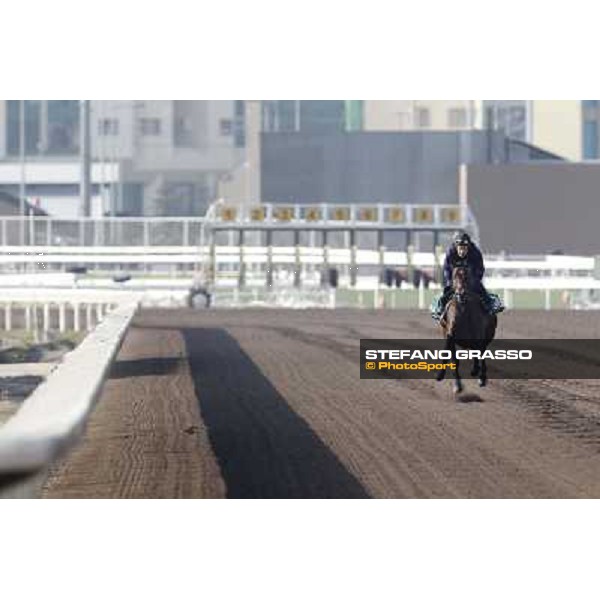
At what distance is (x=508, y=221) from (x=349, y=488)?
25.0ft

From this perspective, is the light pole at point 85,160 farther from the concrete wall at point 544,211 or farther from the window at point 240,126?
the concrete wall at point 544,211

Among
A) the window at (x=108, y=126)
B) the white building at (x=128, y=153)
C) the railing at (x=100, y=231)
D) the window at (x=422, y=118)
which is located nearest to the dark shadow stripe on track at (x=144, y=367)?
the railing at (x=100, y=231)

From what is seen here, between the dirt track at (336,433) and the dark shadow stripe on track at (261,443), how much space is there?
0.10 ft

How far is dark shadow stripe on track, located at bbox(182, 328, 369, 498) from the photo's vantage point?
1952 centimetres

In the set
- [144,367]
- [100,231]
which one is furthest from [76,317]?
[100,231]

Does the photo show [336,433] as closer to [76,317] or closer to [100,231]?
[100,231]

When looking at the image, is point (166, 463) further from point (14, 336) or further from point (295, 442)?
point (14, 336)

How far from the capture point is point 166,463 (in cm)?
2128

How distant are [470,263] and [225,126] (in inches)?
294

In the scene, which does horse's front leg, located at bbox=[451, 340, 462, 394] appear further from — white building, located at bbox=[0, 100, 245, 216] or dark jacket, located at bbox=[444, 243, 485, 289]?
white building, located at bbox=[0, 100, 245, 216]

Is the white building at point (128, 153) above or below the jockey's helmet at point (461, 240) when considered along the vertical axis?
above

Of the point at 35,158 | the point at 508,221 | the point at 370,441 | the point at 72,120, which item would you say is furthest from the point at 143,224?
the point at 370,441

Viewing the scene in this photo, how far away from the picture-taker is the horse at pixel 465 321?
23052 millimetres

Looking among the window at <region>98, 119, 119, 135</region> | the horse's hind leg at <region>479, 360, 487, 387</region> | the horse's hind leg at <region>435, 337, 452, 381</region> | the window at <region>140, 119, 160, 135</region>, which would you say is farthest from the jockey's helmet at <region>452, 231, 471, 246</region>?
the window at <region>98, 119, 119, 135</region>
